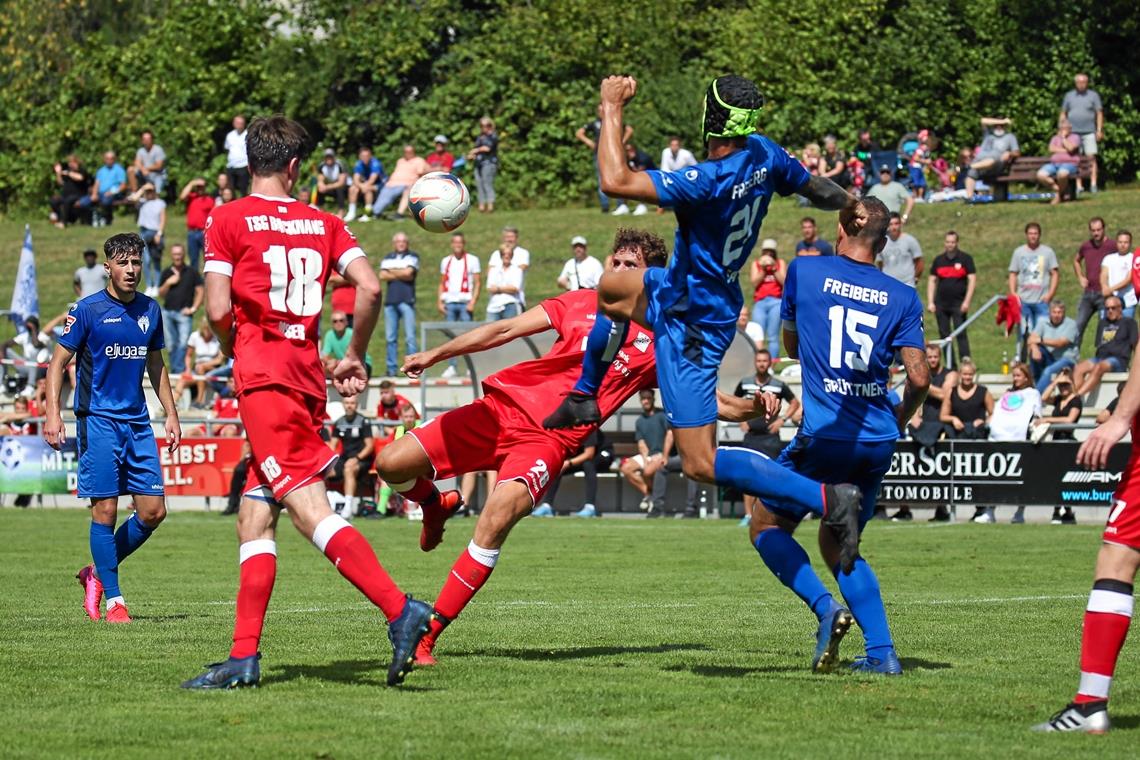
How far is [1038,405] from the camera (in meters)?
20.2

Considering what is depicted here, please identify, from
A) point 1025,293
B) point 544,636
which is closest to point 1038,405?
point 1025,293

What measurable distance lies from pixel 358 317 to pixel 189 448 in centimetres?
1669

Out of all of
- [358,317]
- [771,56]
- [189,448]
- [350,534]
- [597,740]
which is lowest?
[189,448]

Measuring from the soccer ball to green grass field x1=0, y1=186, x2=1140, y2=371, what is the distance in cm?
1816

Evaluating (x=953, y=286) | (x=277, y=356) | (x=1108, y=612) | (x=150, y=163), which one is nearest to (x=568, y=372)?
(x=277, y=356)

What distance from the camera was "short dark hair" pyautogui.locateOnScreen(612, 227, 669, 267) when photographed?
347 inches

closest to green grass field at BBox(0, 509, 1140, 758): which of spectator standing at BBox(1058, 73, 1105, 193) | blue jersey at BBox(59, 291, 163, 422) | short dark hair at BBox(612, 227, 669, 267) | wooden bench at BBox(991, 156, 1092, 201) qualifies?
blue jersey at BBox(59, 291, 163, 422)

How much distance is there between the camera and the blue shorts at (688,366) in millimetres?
7695

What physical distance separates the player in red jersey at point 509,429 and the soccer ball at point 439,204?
0.80 m

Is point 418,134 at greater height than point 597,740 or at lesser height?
greater

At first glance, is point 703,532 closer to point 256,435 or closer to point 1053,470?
point 1053,470

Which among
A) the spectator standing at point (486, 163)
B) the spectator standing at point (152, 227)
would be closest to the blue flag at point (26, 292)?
the spectator standing at point (152, 227)

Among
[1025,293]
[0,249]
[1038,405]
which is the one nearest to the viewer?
[1038,405]

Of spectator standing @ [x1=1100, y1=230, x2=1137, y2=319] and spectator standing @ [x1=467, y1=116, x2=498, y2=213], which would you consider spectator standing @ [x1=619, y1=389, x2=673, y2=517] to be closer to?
spectator standing @ [x1=1100, y1=230, x2=1137, y2=319]
